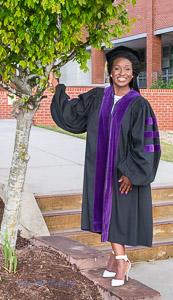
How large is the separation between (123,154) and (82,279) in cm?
94

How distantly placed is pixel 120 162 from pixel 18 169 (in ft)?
2.77

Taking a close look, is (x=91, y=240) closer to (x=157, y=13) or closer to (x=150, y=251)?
(x=150, y=251)

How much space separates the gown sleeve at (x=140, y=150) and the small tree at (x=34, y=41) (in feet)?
1.95

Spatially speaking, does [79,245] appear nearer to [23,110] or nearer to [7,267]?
[7,267]

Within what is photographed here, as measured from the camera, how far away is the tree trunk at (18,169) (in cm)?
388

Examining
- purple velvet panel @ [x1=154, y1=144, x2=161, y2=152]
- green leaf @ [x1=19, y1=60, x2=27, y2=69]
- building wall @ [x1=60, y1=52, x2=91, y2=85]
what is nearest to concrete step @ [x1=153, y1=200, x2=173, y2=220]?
purple velvet panel @ [x1=154, y1=144, x2=161, y2=152]

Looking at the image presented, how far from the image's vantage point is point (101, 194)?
3635 mm

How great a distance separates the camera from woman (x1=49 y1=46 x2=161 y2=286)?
11.4ft

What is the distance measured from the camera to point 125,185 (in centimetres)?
348

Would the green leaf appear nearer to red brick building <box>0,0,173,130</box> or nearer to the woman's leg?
the woman's leg

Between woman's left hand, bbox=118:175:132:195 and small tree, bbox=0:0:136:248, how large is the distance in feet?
2.65

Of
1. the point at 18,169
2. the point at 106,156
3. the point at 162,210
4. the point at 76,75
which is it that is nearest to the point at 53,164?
the point at 162,210

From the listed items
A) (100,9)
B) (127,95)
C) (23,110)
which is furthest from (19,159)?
(100,9)

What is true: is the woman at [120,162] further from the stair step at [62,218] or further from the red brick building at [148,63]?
the red brick building at [148,63]
